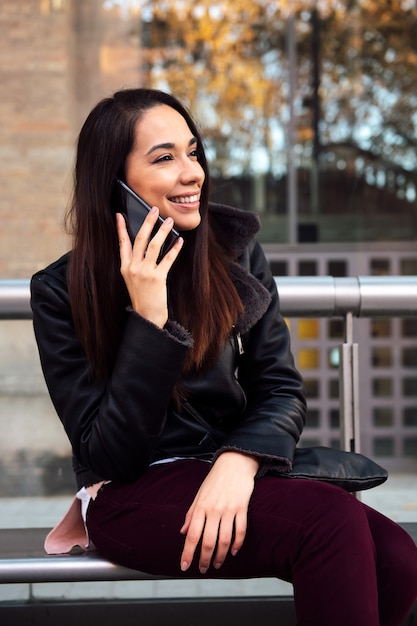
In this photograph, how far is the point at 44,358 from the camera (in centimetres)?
194

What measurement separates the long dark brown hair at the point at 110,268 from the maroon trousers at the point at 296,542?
0.94ft

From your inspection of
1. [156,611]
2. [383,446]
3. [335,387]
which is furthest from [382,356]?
[156,611]

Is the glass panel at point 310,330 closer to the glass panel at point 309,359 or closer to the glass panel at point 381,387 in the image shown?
the glass panel at point 309,359

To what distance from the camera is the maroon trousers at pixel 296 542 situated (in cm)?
168

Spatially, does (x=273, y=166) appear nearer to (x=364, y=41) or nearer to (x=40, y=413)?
(x=364, y=41)

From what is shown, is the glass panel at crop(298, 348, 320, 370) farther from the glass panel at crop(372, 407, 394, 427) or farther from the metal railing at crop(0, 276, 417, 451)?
the metal railing at crop(0, 276, 417, 451)

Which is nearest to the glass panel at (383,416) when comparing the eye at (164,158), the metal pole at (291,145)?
the metal pole at (291,145)

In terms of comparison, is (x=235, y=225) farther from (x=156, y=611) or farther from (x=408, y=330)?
(x=408, y=330)

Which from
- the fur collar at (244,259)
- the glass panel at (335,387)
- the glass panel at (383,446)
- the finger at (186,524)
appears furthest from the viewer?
the glass panel at (383,446)

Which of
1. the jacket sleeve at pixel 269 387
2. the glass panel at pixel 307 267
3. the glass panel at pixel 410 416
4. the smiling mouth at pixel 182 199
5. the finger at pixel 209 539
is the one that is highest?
the smiling mouth at pixel 182 199

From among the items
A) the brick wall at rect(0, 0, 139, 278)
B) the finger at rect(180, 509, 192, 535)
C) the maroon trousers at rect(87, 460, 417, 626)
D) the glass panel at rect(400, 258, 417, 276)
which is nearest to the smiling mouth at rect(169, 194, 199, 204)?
the maroon trousers at rect(87, 460, 417, 626)

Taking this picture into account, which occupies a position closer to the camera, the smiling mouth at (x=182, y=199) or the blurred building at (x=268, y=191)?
the smiling mouth at (x=182, y=199)

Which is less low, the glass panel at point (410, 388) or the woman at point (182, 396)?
the woman at point (182, 396)

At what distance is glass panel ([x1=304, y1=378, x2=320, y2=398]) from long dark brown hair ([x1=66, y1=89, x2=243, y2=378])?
4.19 meters
